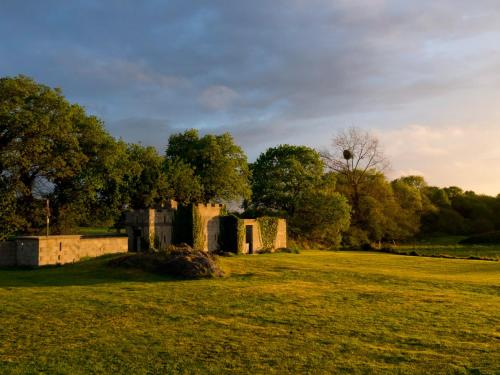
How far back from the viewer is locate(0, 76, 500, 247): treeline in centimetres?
3903

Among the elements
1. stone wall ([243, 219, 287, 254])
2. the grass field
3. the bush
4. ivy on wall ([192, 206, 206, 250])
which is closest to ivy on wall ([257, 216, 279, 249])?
stone wall ([243, 219, 287, 254])

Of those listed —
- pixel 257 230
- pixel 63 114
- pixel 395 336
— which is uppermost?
pixel 63 114

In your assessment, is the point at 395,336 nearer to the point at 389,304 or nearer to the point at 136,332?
the point at 389,304

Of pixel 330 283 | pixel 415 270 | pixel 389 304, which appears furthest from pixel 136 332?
pixel 415 270

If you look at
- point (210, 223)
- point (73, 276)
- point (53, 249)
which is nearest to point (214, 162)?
point (210, 223)

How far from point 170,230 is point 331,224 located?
26496mm

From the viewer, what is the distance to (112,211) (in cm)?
4662

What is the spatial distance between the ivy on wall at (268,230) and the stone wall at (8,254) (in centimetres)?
2341

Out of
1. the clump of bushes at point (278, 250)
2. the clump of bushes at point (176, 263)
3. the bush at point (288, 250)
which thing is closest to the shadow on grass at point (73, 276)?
the clump of bushes at point (176, 263)

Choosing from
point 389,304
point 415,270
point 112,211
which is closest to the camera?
point 389,304

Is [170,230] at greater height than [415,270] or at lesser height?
greater

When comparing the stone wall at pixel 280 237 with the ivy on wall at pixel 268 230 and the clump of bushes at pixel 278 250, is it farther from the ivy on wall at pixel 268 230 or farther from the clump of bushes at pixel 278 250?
the clump of bushes at pixel 278 250

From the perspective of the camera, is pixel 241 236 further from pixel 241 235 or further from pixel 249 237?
pixel 249 237

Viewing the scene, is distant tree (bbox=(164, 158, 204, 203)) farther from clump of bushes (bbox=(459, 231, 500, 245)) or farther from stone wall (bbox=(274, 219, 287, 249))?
clump of bushes (bbox=(459, 231, 500, 245))
